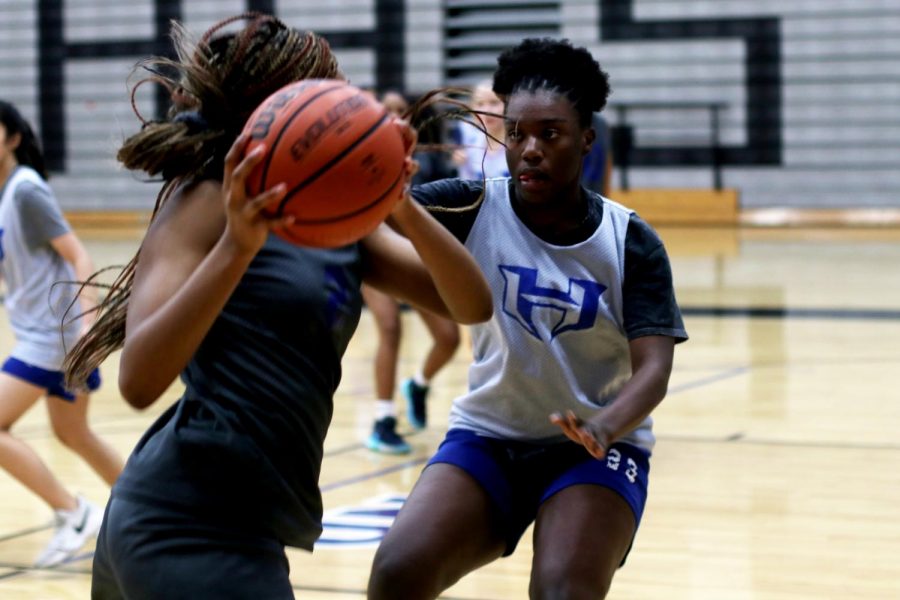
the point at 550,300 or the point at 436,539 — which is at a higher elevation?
the point at 550,300

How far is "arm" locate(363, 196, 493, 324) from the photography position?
85.1 inches

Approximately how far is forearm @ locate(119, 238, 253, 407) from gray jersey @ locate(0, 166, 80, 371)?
272 cm

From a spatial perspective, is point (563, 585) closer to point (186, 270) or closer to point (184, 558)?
point (184, 558)

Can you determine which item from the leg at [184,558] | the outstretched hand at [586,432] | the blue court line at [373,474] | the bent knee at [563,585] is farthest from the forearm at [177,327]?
the blue court line at [373,474]

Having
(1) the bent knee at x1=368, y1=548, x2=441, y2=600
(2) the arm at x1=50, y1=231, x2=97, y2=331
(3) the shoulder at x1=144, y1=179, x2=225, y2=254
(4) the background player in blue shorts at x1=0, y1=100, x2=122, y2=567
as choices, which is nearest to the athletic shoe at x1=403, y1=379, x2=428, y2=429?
(4) the background player in blue shorts at x1=0, y1=100, x2=122, y2=567

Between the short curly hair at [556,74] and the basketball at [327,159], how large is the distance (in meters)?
1.13

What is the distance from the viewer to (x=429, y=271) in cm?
221

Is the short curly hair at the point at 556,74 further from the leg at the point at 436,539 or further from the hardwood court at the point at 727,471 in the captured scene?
the hardwood court at the point at 727,471

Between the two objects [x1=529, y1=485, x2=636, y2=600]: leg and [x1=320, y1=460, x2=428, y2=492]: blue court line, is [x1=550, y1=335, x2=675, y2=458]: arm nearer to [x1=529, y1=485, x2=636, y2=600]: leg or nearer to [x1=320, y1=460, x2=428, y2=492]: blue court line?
[x1=529, y1=485, x2=636, y2=600]: leg

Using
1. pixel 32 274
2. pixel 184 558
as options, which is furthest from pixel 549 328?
pixel 32 274

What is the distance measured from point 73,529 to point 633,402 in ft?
7.44

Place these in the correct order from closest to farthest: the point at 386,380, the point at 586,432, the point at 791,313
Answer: the point at 586,432 → the point at 386,380 → the point at 791,313

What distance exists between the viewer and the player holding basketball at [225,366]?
1.95 meters


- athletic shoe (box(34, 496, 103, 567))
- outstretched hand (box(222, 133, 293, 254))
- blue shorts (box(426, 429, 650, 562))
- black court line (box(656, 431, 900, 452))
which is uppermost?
outstretched hand (box(222, 133, 293, 254))
